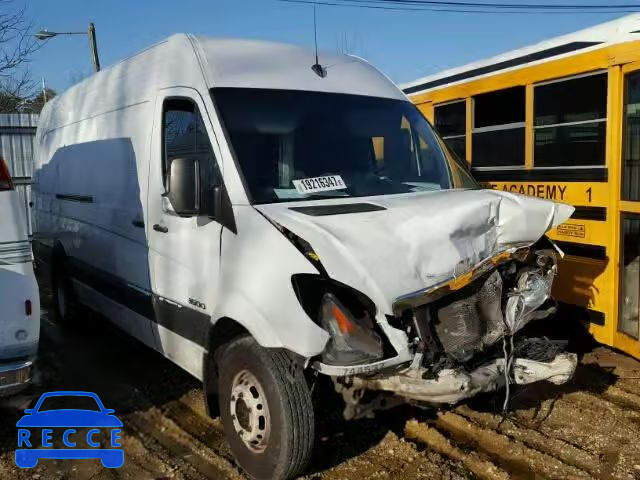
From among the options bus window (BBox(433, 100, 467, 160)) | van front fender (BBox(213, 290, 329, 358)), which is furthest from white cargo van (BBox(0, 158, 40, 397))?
bus window (BBox(433, 100, 467, 160))

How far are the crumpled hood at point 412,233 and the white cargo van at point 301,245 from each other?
11 mm

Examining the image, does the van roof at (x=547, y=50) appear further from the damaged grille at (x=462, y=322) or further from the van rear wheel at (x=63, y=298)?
the van rear wheel at (x=63, y=298)

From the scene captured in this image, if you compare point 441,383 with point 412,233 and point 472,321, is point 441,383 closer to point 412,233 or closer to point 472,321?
point 472,321

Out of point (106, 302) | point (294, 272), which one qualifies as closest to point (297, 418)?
point (294, 272)

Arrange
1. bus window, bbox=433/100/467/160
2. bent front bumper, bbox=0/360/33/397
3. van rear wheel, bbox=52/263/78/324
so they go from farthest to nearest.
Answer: van rear wheel, bbox=52/263/78/324, bus window, bbox=433/100/467/160, bent front bumper, bbox=0/360/33/397

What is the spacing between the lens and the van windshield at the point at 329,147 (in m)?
3.96

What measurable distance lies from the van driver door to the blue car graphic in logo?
69 centimetres

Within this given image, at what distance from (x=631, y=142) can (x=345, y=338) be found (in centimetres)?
320

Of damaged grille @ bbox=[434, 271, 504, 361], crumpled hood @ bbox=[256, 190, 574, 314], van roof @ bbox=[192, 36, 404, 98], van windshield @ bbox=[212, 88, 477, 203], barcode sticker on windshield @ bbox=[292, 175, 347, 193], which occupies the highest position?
van roof @ bbox=[192, 36, 404, 98]

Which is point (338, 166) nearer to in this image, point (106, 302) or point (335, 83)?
point (335, 83)

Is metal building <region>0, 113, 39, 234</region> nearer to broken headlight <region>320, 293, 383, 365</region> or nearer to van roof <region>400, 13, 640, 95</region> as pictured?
van roof <region>400, 13, 640, 95</region>

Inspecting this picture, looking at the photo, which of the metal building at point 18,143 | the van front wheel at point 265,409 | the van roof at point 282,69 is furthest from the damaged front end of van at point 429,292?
the metal building at point 18,143

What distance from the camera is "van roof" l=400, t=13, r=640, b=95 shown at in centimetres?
496

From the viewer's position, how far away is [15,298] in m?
3.79
